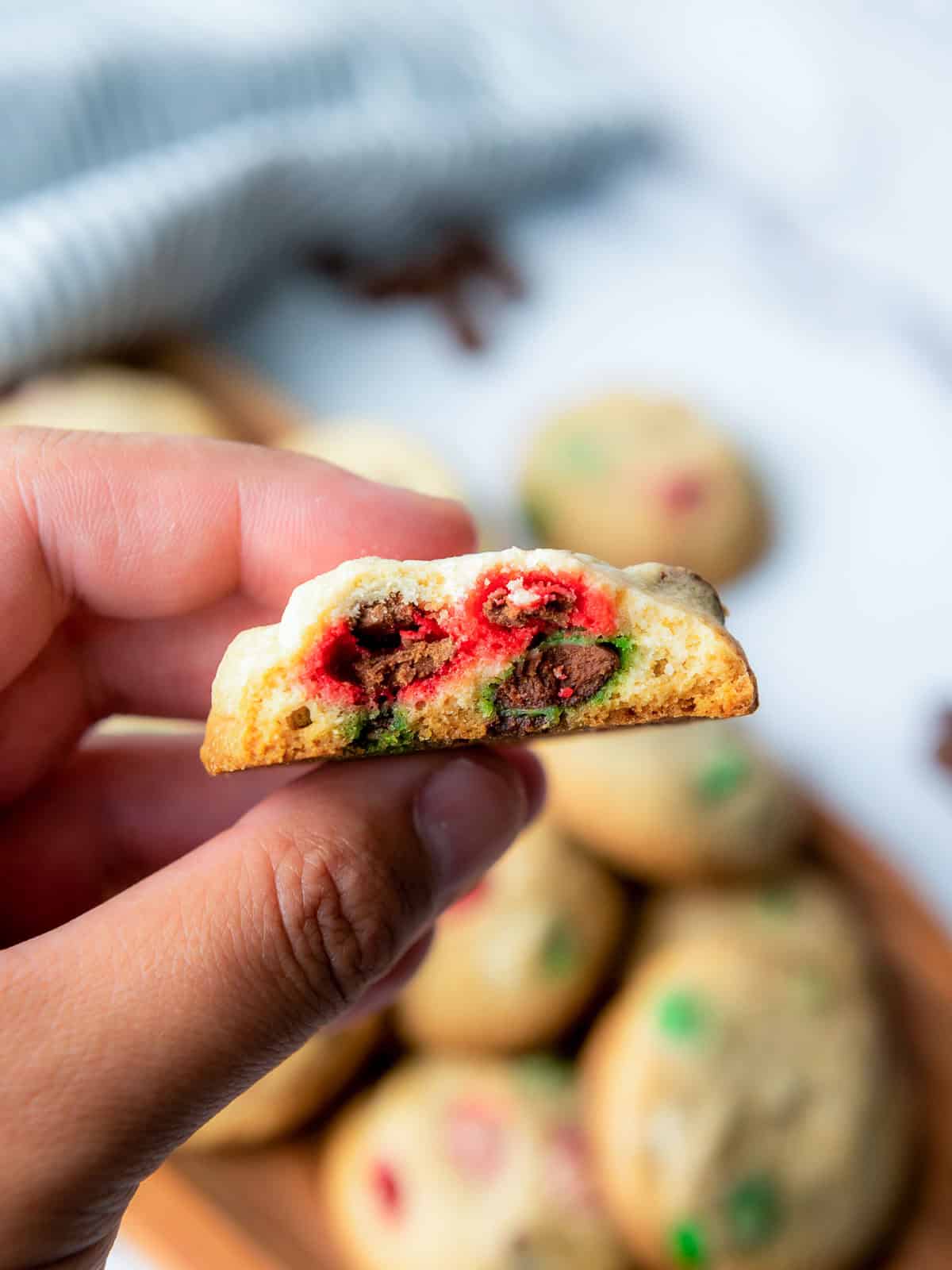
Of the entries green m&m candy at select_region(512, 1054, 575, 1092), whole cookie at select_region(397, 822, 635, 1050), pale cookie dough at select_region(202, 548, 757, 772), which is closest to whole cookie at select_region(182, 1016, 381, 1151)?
whole cookie at select_region(397, 822, 635, 1050)

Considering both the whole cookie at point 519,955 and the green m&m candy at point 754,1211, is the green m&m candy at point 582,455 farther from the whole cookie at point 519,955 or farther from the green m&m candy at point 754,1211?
the green m&m candy at point 754,1211

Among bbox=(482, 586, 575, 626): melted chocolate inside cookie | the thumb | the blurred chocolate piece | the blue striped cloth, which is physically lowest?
the thumb

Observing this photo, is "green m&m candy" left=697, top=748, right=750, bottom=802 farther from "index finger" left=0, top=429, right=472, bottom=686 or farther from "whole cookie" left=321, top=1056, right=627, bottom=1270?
"index finger" left=0, top=429, right=472, bottom=686

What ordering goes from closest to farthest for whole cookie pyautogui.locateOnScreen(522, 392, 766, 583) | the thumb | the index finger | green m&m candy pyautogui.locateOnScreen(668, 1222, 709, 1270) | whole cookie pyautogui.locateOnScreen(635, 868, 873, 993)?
the thumb, the index finger, green m&m candy pyautogui.locateOnScreen(668, 1222, 709, 1270), whole cookie pyautogui.locateOnScreen(635, 868, 873, 993), whole cookie pyautogui.locateOnScreen(522, 392, 766, 583)

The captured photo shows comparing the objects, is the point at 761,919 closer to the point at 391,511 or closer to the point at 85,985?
the point at 391,511

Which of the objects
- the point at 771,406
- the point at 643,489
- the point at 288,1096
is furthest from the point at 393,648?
the point at 771,406

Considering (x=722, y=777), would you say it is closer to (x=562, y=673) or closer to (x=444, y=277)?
(x=562, y=673)

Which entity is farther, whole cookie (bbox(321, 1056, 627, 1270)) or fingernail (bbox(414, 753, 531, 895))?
whole cookie (bbox(321, 1056, 627, 1270))
